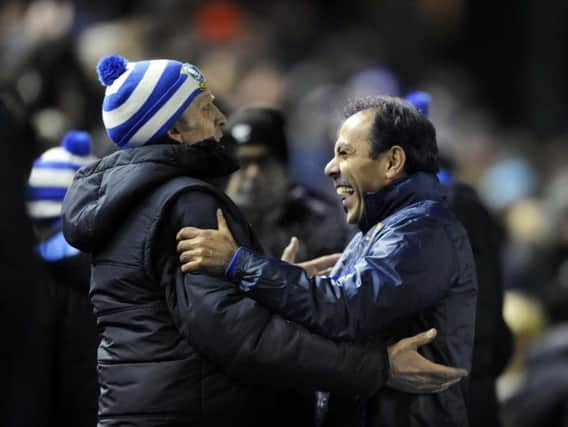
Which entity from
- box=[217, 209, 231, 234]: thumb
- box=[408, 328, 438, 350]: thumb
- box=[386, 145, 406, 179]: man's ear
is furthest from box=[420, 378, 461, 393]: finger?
box=[217, 209, 231, 234]: thumb

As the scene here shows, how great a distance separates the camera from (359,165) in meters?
4.65

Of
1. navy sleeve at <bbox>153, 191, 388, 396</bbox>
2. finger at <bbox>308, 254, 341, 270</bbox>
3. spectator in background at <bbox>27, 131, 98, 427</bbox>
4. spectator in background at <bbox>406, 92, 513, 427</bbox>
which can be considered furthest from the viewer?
spectator in background at <bbox>406, 92, 513, 427</bbox>

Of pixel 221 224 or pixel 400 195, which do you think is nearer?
pixel 221 224

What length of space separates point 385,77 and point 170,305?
12202mm

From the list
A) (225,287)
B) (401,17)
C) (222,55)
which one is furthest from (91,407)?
(401,17)

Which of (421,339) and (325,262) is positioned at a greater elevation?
(325,262)

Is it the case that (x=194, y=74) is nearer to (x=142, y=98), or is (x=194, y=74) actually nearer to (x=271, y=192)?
(x=142, y=98)

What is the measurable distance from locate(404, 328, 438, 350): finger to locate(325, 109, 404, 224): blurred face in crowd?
1.79ft

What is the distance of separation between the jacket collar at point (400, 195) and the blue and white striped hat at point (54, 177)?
6.49 ft

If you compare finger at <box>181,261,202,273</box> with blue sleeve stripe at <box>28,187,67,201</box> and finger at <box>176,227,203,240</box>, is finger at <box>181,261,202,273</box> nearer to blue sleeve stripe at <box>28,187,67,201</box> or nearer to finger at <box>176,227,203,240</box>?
finger at <box>176,227,203,240</box>

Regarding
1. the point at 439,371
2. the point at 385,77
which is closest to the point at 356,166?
the point at 439,371

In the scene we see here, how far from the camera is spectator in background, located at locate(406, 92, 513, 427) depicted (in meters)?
5.82

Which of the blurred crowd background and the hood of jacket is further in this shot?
the blurred crowd background

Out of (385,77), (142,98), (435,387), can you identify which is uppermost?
(385,77)
